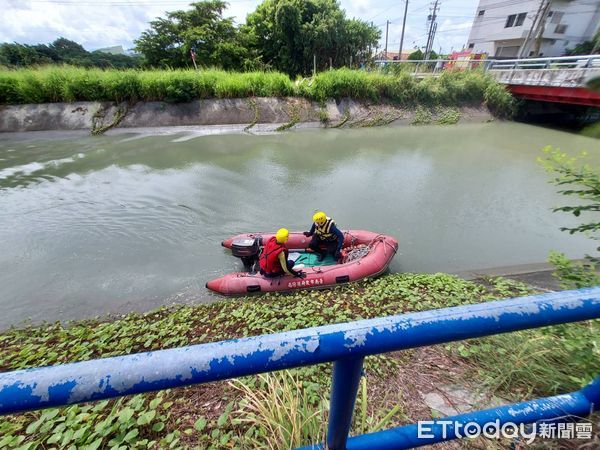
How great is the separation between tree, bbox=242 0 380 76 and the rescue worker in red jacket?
19.7 metres

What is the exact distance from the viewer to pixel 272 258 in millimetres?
4664

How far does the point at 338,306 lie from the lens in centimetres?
378

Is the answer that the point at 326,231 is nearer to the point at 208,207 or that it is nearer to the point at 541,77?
the point at 208,207

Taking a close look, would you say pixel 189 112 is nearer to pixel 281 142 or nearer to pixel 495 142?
pixel 281 142

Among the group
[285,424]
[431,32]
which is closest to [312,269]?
[285,424]

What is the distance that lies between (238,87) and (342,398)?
16.5m

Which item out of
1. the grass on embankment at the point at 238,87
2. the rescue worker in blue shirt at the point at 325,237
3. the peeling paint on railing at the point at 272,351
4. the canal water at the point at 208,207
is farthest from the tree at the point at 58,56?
the peeling paint on railing at the point at 272,351

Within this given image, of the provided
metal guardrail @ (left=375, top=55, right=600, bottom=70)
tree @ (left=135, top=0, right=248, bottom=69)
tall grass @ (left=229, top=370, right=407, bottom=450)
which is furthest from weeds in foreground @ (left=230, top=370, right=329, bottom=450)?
tree @ (left=135, top=0, right=248, bottom=69)

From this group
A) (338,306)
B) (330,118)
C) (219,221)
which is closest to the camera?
(338,306)

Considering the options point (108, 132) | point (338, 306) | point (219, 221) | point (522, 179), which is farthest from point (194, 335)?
point (108, 132)

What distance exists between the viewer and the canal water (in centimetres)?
522

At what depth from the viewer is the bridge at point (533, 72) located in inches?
476

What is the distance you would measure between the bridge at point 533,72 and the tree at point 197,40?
1144cm

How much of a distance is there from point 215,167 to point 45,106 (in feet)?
32.9
